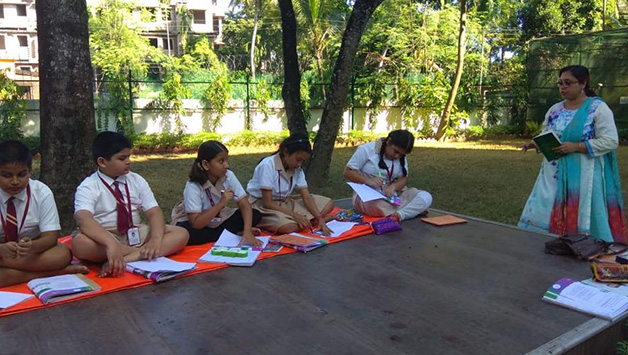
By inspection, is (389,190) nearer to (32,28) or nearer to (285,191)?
(285,191)

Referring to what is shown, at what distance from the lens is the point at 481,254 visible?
3371mm

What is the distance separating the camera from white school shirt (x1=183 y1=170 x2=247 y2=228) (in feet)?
11.6

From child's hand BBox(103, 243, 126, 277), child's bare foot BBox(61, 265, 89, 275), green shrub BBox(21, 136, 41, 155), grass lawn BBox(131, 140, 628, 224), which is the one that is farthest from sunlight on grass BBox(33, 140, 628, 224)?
child's hand BBox(103, 243, 126, 277)

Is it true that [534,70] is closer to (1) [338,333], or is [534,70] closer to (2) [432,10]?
(2) [432,10]

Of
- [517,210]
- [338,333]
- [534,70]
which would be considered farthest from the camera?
[534,70]

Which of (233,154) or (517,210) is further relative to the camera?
(233,154)

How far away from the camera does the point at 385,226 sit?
3.91 meters

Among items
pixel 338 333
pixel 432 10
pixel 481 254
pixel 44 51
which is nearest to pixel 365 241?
pixel 481 254

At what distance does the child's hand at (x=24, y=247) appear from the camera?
261cm

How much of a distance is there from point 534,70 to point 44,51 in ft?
44.8

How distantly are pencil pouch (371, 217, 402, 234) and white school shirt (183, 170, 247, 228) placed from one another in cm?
104

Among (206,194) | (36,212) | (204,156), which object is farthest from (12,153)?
(206,194)

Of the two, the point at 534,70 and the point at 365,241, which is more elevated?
the point at 534,70

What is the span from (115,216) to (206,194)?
69cm
